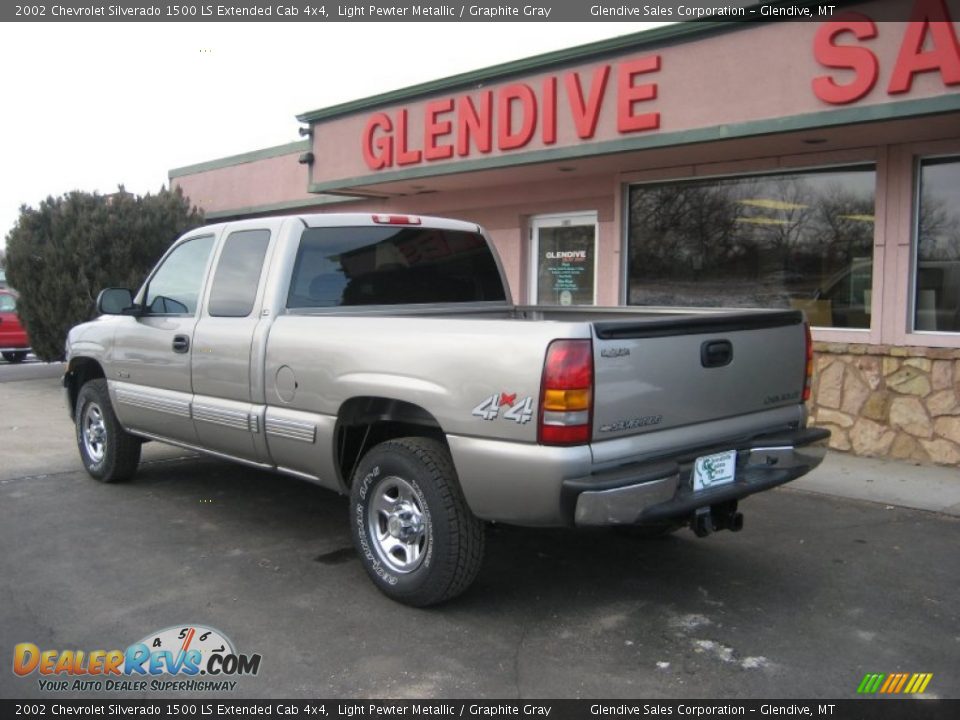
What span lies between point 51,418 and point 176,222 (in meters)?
4.42

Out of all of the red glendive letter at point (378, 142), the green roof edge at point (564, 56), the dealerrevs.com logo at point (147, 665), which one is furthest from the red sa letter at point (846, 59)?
the dealerrevs.com logo at point (147, 665)

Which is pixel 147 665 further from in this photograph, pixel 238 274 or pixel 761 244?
pixel 761 244

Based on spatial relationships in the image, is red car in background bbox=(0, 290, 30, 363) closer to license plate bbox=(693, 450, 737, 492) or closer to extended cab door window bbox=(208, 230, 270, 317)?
extended cab door window bbox=(208, 230, 270, 317)

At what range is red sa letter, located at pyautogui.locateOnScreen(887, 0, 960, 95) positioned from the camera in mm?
6238

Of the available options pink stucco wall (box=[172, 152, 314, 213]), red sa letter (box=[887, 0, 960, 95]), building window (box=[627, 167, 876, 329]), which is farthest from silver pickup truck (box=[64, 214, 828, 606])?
pink stucco wall (box=[172, 152, 314, 213])

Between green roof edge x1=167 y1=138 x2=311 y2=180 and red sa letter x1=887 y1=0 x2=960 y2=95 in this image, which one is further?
green roof edge x1=167 y1=138 x2=311 y2=180

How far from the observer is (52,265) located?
12820 mm

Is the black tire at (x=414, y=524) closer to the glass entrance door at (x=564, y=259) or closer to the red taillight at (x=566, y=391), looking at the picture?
the red taillight at (x=566, y=391)

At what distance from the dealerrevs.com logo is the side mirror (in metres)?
2.94

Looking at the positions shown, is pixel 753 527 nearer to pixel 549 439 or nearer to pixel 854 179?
pixel 549 439

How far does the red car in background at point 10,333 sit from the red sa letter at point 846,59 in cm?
1666

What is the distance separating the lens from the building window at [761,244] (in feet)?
26.6
